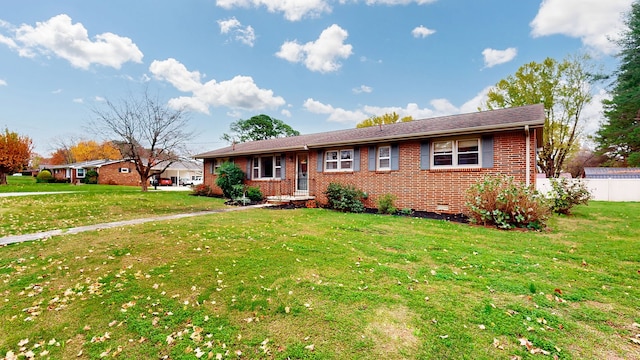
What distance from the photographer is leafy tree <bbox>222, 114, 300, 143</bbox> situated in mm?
45438

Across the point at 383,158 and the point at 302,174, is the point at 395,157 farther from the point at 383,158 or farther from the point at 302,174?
the point at 302,174

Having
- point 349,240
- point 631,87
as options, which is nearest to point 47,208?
point 349,240

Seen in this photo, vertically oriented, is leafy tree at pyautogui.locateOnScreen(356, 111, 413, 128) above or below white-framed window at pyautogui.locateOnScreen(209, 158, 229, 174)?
above

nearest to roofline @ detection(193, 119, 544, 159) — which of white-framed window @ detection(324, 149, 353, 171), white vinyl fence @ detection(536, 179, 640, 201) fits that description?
white-framed window @ detection(324, 149, 353, 171)

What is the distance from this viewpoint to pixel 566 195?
995cm

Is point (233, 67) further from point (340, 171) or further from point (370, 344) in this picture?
point (370, 344)

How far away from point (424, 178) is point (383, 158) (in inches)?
79.8

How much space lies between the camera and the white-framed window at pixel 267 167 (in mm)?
15878

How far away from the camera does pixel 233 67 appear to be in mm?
20078

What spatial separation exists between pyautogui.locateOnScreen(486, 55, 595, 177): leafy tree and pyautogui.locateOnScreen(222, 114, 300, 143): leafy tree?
3201 centimetres

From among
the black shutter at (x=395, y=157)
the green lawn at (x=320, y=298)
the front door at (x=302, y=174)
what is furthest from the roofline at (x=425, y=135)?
the green lawn at (x=320, y=298)

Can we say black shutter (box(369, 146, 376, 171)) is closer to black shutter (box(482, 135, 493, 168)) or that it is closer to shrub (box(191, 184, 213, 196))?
black shutter (box(482, 135, 493, 168))

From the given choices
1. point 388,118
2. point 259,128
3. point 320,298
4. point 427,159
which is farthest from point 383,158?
point 259,128

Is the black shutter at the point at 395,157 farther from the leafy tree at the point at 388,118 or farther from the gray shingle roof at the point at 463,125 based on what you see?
the leafy tree at the point at 388,118
